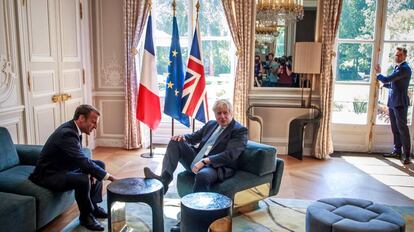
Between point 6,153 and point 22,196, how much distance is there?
719 millimetres

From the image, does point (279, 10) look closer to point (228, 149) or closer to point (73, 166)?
point (228, 149)

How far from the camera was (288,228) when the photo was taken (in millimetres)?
2883

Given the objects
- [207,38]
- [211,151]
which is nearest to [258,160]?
[211,151]

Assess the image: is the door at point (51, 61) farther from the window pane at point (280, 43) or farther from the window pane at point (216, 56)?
the window pane at point (280, 43)

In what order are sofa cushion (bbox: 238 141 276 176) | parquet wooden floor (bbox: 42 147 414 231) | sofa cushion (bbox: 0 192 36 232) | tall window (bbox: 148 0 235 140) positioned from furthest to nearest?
tall window (bbox: 148 0 235 140) < parquet wooden floor (bbox: 42 147 414 231) < sofa cushion (bbox: 238 141 276 176) < sofa cushion (bbox: 0 192 36 232)

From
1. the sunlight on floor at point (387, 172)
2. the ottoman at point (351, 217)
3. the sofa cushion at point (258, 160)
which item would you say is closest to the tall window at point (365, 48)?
the sunlight on floor at point (387, 172)

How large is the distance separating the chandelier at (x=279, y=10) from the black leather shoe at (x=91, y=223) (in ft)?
10.6

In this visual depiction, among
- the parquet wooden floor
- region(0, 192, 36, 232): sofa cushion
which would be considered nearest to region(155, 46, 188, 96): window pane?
the parquet wooden floor

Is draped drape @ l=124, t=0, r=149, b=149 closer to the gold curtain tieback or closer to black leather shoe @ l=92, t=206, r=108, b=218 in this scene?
the gold curtain tieback

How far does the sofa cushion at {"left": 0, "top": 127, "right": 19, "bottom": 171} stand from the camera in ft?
10.1

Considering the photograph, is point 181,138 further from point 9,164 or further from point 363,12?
point 363,12

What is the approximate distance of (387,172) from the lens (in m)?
4.39

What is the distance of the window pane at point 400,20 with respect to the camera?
16.3 ft

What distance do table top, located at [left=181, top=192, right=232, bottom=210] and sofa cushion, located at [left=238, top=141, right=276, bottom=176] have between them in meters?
0.71
